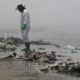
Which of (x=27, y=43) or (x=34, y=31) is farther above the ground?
(x=34, y=31)

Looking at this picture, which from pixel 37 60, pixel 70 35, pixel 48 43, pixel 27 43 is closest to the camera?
pixel 37 60

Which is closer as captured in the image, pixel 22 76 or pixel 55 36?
pixel 22 76

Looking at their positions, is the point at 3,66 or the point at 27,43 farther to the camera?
the point at 27,43

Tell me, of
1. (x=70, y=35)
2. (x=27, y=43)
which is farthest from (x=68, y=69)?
(x=70, y=35)

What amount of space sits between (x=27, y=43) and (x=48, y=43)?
10.1 m

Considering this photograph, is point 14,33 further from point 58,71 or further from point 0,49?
point 58,71

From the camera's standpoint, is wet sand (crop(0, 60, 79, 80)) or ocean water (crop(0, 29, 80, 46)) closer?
wet sand (crop(0, 60, 79, 80))

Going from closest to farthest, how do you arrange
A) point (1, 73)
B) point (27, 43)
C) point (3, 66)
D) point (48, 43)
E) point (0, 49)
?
point (1, 73) < point (3, 66) < point (27, 43) < point (0, 49) < point (48, 43)

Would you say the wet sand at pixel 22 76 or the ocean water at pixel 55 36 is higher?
the ocean water at pixel 55 36

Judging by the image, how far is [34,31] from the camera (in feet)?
105

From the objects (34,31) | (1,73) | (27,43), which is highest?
(34,31)

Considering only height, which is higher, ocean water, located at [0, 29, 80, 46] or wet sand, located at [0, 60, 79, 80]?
ocean water, located at [0, 29, 80, 46]

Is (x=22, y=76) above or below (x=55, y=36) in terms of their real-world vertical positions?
below

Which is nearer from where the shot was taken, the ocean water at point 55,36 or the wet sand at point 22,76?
the wet sand at point 22,76
